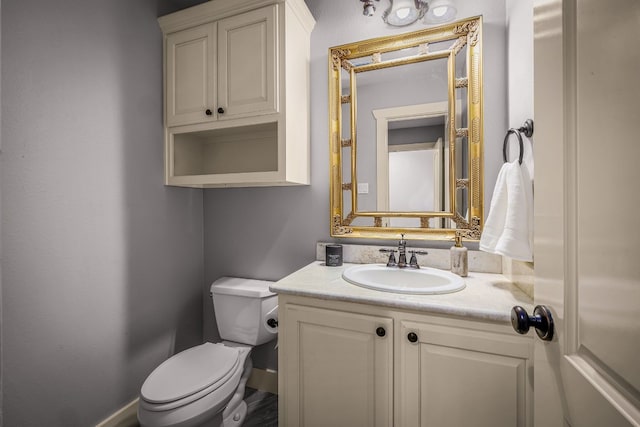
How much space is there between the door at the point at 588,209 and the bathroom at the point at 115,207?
0.04 m

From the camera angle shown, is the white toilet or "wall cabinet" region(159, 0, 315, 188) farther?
"wall cabinet" region(159, 0, 315, 188)

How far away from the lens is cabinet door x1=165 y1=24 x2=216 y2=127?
148 centimetres

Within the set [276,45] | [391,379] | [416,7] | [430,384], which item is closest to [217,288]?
[391,379]

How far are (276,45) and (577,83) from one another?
4.01 feet

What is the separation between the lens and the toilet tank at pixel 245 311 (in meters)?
1.53

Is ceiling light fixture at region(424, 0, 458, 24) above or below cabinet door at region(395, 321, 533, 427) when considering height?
above

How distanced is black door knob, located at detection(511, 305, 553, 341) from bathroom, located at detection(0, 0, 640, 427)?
0.30 ft

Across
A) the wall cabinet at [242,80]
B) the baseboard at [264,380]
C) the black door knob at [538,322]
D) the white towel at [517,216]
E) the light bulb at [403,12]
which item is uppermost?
the light bulb at [403,12]

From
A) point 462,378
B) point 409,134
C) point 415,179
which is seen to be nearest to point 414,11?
point 409,134

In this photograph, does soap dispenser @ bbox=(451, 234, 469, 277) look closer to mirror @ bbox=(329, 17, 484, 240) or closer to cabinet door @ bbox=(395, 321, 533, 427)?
mirror @ bbox=(329, 17, 484, 240)

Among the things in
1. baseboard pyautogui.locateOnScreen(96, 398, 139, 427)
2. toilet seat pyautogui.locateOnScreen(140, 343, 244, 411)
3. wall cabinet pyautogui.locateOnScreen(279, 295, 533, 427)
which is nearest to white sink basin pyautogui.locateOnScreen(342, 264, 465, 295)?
wall cabinet pyautogui.locateOnScreen(279, 295, 533, 427)

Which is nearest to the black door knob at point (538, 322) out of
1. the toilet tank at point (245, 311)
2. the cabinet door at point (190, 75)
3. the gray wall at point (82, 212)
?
the toilet tank at point (245, 311)

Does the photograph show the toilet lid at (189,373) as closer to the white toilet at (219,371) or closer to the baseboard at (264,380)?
the white toilet at (219,371)

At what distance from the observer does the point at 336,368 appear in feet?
3.46
